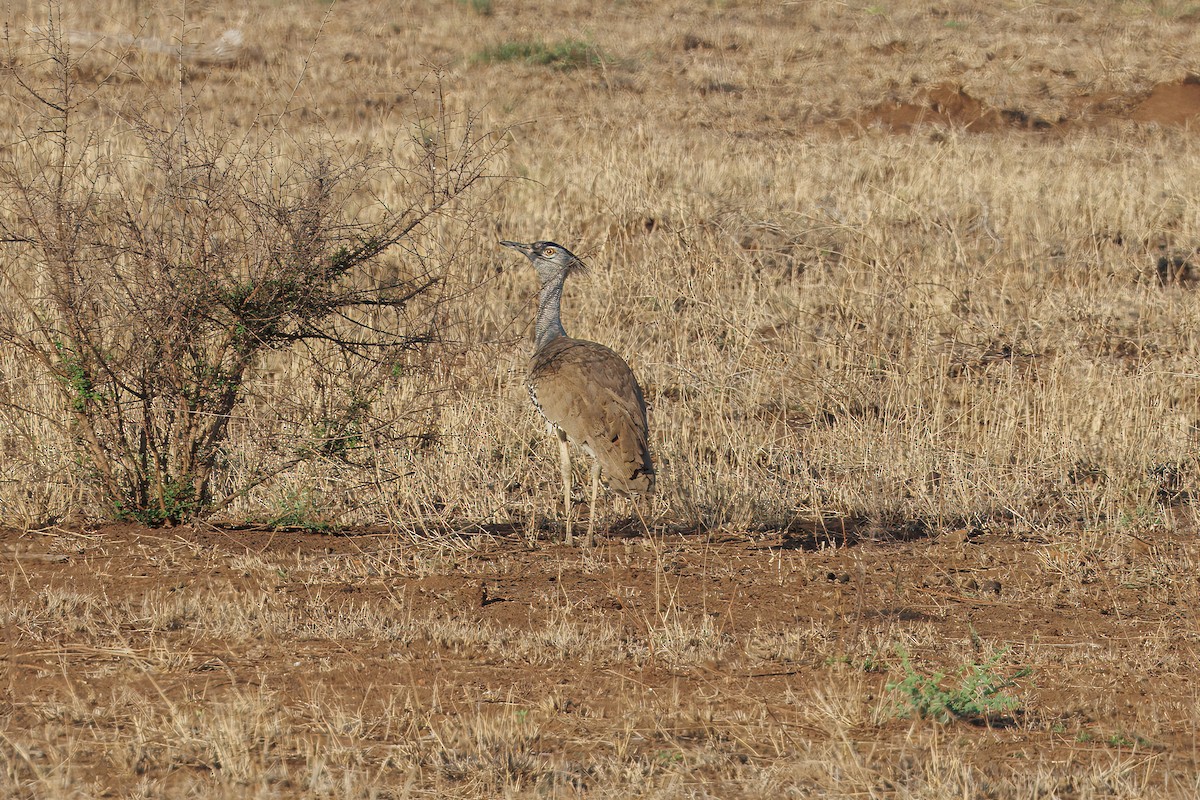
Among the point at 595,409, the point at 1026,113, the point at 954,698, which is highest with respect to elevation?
the point at 1026,113

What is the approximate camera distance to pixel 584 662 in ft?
16.9

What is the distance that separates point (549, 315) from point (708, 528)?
154cm

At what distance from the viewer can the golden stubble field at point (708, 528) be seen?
14.1 feet

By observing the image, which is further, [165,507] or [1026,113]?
→ [1026,113]

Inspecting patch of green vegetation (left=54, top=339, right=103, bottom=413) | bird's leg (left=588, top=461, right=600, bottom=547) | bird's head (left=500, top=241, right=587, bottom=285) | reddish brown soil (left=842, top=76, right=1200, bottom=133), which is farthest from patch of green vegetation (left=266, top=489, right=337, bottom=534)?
reddish brown soil (left=842, top=76, right=1200, bottom=133)

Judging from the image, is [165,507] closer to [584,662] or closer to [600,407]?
[600,407]

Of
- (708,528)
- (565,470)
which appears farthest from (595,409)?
(708,528)

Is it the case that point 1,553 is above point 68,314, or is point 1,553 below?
below

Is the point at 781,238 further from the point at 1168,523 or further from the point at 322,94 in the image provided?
the point at 322,94

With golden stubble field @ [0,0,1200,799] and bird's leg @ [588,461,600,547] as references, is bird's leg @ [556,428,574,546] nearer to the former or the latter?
bird's leg @ [588,461,600,547]

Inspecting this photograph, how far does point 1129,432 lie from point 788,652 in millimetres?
4306

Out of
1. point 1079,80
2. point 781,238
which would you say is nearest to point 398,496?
point 781,238

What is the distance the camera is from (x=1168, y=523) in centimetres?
748

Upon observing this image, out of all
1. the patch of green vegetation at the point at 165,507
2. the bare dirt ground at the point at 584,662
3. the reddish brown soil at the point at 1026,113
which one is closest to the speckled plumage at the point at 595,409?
the bare dirt ground at the point at 584,662
